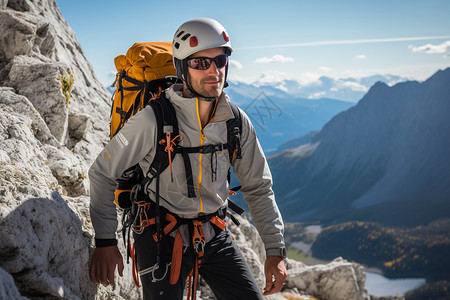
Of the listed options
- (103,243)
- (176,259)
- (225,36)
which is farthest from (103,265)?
(225,36)

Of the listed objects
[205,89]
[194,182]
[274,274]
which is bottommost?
[274,274]

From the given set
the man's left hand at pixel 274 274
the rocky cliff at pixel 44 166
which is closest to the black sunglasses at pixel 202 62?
the rocky cliff at pixel 44 166

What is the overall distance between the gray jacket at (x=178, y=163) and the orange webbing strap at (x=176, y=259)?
1.26ft

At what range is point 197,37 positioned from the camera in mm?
5219

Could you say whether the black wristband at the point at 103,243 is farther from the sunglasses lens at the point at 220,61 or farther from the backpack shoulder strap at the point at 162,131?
the sunglasses lens at the point at 220,61

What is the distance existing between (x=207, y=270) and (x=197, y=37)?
137 inches

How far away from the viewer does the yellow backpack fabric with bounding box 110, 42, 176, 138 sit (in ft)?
19.0

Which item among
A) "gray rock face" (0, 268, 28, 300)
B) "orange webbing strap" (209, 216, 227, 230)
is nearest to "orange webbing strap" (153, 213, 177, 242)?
"orange webbing strap" (209, 216, 227, 230)

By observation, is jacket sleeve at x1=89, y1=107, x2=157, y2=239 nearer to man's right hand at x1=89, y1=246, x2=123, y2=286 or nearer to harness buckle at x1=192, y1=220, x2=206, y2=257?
man's right hand at x1=89, y1=246, x2=123, y2=286

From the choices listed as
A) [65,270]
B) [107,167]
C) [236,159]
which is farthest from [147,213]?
[236,159]

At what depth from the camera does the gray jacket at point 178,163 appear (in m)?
4.66

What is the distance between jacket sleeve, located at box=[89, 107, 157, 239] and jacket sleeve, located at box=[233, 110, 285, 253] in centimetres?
149

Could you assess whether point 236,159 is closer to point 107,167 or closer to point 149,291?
point 107,167

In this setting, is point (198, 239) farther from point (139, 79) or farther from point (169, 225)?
point (139, 79)
